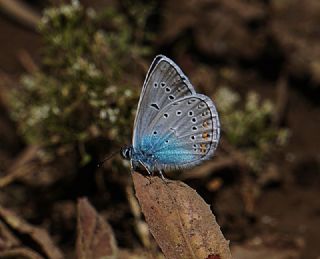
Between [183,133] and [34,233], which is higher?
[34,233]

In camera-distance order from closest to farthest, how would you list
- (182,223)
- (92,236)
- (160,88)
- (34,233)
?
(182,223)
(160,88)
(92,236)
(34,233)

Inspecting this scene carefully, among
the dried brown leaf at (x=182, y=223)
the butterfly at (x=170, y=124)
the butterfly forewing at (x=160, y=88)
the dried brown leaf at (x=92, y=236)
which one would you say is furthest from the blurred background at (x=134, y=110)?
the dried brown leaf at (x=182, y=223)

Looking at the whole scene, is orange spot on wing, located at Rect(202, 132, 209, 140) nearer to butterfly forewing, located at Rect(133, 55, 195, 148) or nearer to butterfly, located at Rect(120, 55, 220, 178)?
butterfly, located at Rect(120, 55, 220, 178)

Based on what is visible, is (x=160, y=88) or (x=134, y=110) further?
(x=134, y=110)

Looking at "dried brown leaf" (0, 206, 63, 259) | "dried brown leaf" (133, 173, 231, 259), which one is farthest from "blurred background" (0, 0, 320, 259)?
"dried brown leaf" (133, 173, 231, 259)

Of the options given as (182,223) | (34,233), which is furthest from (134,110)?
(182,223)

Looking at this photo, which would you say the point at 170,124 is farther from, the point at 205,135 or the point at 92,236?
the point at 92,236
